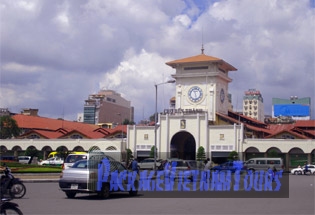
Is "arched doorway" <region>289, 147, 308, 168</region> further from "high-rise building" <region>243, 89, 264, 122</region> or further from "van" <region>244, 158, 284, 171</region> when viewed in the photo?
"high-rise building" <region>243, 89, 264, 122</region>

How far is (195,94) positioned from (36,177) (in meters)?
47.1

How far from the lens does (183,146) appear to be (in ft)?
232

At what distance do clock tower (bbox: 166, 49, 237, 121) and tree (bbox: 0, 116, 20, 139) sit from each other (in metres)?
26.3

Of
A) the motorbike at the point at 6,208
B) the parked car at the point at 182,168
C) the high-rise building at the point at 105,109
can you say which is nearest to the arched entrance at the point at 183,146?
the parked car at the point at 182,168

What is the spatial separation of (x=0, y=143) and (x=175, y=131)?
1059 inches

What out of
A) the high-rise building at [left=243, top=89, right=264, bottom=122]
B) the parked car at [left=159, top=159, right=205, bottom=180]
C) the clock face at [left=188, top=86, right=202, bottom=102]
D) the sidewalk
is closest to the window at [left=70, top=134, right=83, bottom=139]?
the clock face at [left=188, top=86, right=202, bottom=102]

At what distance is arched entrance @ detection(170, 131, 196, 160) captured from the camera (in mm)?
67831

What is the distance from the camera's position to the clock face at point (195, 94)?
243 ft

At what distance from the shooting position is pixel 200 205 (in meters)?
15.5

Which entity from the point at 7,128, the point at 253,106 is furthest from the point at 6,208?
the point at 253,106

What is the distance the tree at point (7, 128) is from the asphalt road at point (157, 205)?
59.7 meters

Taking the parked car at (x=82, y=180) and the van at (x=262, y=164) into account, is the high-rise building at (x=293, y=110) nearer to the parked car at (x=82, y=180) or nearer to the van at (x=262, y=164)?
the van at (x=262, y=164)

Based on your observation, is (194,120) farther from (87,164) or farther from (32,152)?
(87,164)

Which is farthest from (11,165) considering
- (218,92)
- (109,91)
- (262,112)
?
(262,112)
